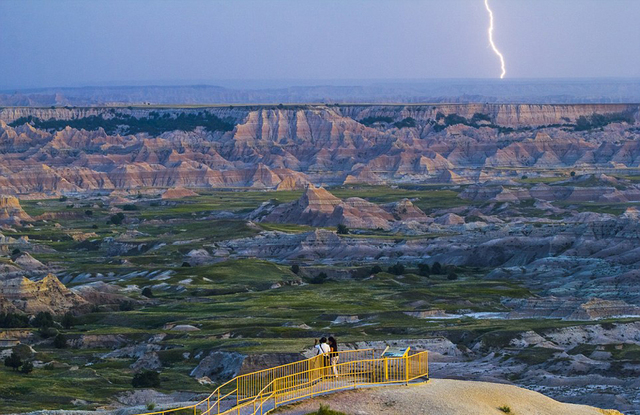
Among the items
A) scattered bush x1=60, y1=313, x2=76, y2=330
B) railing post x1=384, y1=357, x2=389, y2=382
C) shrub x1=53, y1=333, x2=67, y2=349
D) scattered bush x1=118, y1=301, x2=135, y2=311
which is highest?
railing post x1=384, y1=357, x2=389, y2=382

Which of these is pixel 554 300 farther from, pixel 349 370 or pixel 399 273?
pixel 349 370

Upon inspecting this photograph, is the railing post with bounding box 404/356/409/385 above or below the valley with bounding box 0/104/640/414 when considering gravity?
above

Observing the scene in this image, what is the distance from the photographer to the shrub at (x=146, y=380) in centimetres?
4988

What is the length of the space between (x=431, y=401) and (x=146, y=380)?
24.1 m

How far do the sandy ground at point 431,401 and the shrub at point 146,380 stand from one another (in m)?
21.7

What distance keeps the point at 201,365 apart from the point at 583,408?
27.4m

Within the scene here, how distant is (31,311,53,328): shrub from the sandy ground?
4654cm

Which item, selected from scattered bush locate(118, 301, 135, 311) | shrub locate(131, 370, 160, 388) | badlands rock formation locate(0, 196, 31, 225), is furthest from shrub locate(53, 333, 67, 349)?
badlands rock formation locate(0, 196, 31, 225)

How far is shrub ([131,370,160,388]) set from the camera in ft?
164

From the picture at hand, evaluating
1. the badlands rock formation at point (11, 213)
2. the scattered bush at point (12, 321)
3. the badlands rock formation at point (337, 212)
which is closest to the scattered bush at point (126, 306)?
the scattered bush at point (12, 321)

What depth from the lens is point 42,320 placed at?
7381 cm

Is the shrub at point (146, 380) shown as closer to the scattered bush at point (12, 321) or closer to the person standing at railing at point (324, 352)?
the person standing at railing at point (324, 352)

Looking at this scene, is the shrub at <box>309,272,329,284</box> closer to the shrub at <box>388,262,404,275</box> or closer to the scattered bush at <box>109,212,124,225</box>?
the shrub at <box>388,262,404,275</box>

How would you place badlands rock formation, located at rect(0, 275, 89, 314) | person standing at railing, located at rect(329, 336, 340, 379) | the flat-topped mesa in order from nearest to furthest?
person standing at railing, located at rect(329, 336, 340, 379), badlands rock formation, located at rect(0, 275, 89, 314), the flat-topped mesa
